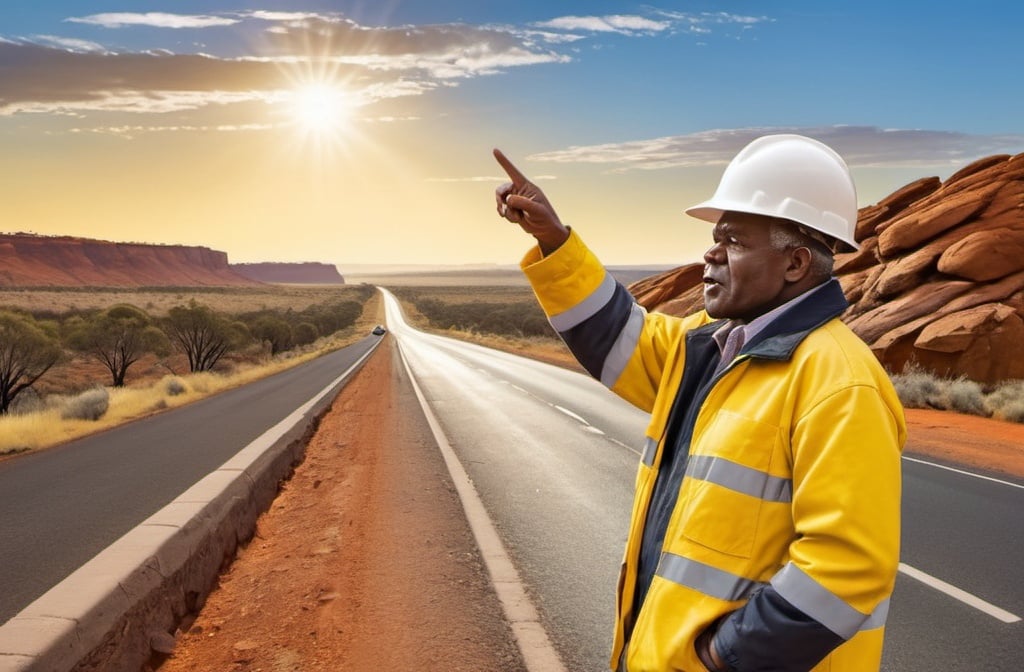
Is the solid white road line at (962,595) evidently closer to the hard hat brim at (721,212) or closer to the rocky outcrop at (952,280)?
the hard hat brim at (721,212)

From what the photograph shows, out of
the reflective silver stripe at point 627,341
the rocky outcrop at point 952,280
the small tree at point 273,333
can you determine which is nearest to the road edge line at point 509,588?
the reflective silver stripe at point 627,341

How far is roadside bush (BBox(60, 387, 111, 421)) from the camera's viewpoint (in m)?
16.4

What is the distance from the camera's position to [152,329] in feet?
117

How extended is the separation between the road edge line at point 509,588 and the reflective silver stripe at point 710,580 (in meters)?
2.68

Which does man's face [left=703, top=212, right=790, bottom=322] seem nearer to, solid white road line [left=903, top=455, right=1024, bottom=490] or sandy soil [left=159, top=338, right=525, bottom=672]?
sandy soil [left=159, top=338, right=525, bottom=672]

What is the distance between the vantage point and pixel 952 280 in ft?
69.9

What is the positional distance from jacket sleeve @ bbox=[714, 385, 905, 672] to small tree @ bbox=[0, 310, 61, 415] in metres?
26.8

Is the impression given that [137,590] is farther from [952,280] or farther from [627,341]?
[952,280]

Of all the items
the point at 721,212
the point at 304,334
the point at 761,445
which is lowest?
the point at 304,334

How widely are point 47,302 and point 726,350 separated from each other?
9859cm

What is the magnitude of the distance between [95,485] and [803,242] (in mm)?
8117

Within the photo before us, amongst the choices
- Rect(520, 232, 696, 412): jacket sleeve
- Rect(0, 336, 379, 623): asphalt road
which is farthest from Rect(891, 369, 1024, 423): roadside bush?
Rect(520, 232, 696, 412): jacket sleeve

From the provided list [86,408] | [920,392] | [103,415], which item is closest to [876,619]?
[920,392]

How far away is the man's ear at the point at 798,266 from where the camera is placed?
6.22ft
